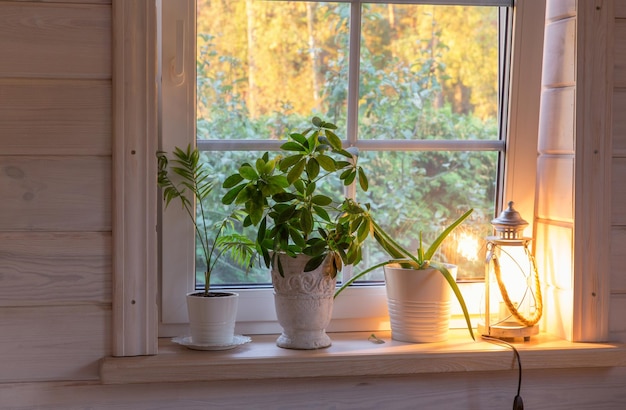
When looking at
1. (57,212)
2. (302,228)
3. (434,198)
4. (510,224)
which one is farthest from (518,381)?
(57,212)

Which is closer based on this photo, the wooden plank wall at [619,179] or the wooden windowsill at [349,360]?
the wooden windowsill at [349,360]

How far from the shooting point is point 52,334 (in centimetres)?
158

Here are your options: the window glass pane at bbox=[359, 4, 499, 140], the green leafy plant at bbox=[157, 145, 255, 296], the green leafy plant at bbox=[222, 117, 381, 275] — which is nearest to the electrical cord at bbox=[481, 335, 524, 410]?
the green leafy plant at bbox=[222, 117, 381, 275]

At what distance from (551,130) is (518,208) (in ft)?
0.65

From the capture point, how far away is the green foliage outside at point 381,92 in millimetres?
1768

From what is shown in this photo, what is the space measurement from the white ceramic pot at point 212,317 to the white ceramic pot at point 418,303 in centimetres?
35

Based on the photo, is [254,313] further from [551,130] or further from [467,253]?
[551,130]

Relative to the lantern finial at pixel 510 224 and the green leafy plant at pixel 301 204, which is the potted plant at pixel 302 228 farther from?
the lantern finial at pixel 510 224

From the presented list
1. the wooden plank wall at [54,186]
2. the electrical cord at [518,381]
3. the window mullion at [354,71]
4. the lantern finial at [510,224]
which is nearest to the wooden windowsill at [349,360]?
the electrical cord at [518,381]

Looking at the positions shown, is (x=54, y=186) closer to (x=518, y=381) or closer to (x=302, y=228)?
(x=302, y=228)

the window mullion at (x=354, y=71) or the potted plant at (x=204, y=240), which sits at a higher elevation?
the window mullion at (x=354, y=71)

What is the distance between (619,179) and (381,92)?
1.86ft

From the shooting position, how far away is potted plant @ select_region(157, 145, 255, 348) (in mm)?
1638

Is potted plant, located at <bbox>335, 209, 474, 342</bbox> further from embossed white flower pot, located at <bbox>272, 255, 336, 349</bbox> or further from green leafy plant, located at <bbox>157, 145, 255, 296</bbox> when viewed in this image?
green leafy plant, located at <bbox>157, 145, 255, 296</bbox>
